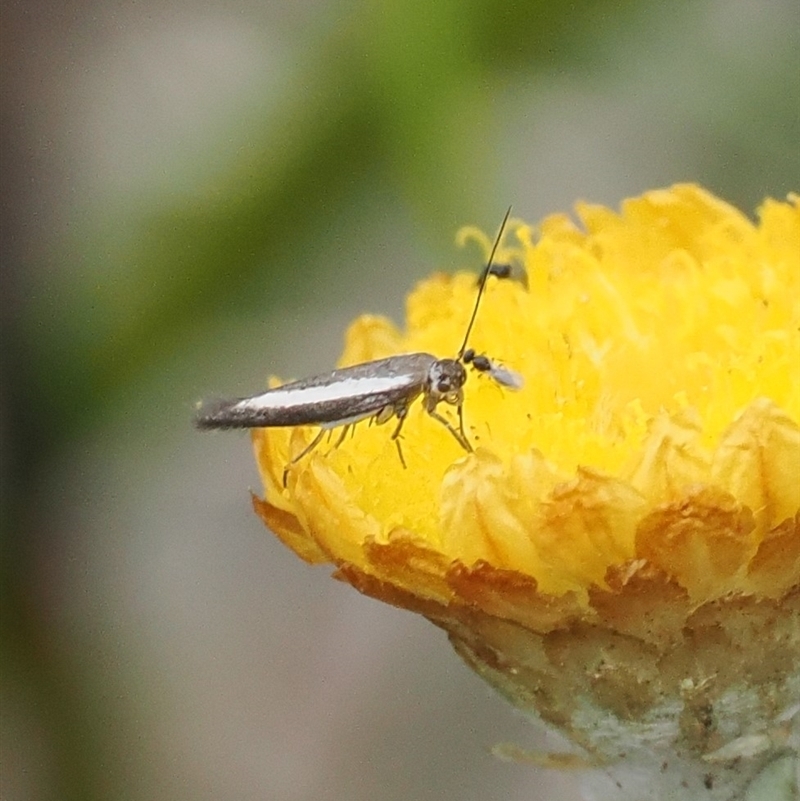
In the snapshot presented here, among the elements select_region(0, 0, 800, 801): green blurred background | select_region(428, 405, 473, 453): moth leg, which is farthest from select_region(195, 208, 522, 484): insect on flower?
select_region(0, 0, 800, 801): green blurred background

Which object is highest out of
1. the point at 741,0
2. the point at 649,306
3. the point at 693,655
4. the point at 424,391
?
the point at 741,0

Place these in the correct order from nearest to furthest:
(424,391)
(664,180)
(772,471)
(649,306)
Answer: (772,471)
(424,391)
(649,306)
(664,180)

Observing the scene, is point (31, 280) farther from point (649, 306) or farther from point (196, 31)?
point (649, 306)

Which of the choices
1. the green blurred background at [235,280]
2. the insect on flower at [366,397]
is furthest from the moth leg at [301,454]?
the green blurred background at [235,280]

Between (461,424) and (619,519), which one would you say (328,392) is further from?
(619,519)

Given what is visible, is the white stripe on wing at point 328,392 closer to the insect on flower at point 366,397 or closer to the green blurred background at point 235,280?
the insect on flower at point 366,397

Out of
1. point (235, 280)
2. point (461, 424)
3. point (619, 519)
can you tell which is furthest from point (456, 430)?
point (235, 280)

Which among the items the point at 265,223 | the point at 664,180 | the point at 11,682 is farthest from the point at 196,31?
the point at 11,682

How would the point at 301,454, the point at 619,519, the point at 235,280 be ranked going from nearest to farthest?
the point at 619,519 < the point at 301,454 < the point at 235,280
